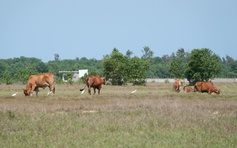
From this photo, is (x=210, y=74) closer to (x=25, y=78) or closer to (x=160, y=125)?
(x=25, y=78)

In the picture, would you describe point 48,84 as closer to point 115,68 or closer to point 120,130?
point 120,130

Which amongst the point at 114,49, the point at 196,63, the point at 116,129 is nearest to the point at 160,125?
the point at 116,129

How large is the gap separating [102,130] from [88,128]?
58cm

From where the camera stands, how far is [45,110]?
19.1 m

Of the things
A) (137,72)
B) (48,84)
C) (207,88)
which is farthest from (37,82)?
(137,72)

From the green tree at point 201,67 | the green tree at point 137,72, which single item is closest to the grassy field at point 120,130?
the green tree at point 201,67

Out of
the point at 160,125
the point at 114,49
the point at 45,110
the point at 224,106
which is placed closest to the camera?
the point at 160,125

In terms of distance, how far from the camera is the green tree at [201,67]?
79344 mm

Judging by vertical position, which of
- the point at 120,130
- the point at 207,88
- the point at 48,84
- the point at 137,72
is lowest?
the point at 120,130

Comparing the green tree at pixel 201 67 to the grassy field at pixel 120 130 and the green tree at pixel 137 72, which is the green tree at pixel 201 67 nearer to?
the green tree at pixel 137 72

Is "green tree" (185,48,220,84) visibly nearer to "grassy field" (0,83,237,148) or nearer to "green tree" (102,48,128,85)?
"green tree" (102,48,128,85)

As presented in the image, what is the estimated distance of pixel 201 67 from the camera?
79500mm

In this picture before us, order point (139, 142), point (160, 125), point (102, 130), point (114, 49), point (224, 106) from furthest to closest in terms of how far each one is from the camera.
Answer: point (114, 49) → point (224, 106) → point (160, 125) → point (102, 130) → point (139, 142)

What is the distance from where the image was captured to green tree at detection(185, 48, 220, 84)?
79344 millimetres
